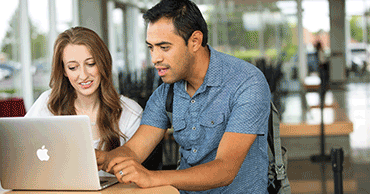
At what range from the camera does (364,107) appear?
29.1 feet

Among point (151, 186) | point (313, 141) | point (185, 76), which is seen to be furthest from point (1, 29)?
point (151, 186)

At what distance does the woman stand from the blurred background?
1144 millimetres

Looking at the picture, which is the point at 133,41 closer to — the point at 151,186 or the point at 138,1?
the point at 138,1

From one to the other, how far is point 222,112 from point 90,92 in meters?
0.65

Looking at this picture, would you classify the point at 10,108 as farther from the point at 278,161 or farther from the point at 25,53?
the point at 25,53

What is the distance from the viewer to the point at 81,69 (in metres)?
1.94

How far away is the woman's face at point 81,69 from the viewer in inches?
76.4

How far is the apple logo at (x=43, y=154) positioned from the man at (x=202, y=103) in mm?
252

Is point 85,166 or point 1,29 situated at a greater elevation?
point 1,29

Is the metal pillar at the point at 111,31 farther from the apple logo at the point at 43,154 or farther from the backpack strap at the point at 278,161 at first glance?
the apple logo at the point at 43,154

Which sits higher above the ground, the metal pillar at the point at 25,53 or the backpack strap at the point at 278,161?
the metal pillar at the point at 25,53

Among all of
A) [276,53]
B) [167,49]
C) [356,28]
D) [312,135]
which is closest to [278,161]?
[167,49]

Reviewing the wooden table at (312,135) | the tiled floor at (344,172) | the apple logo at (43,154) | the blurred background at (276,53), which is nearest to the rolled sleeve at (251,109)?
the apple logo at (43,154)

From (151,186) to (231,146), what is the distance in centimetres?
34
